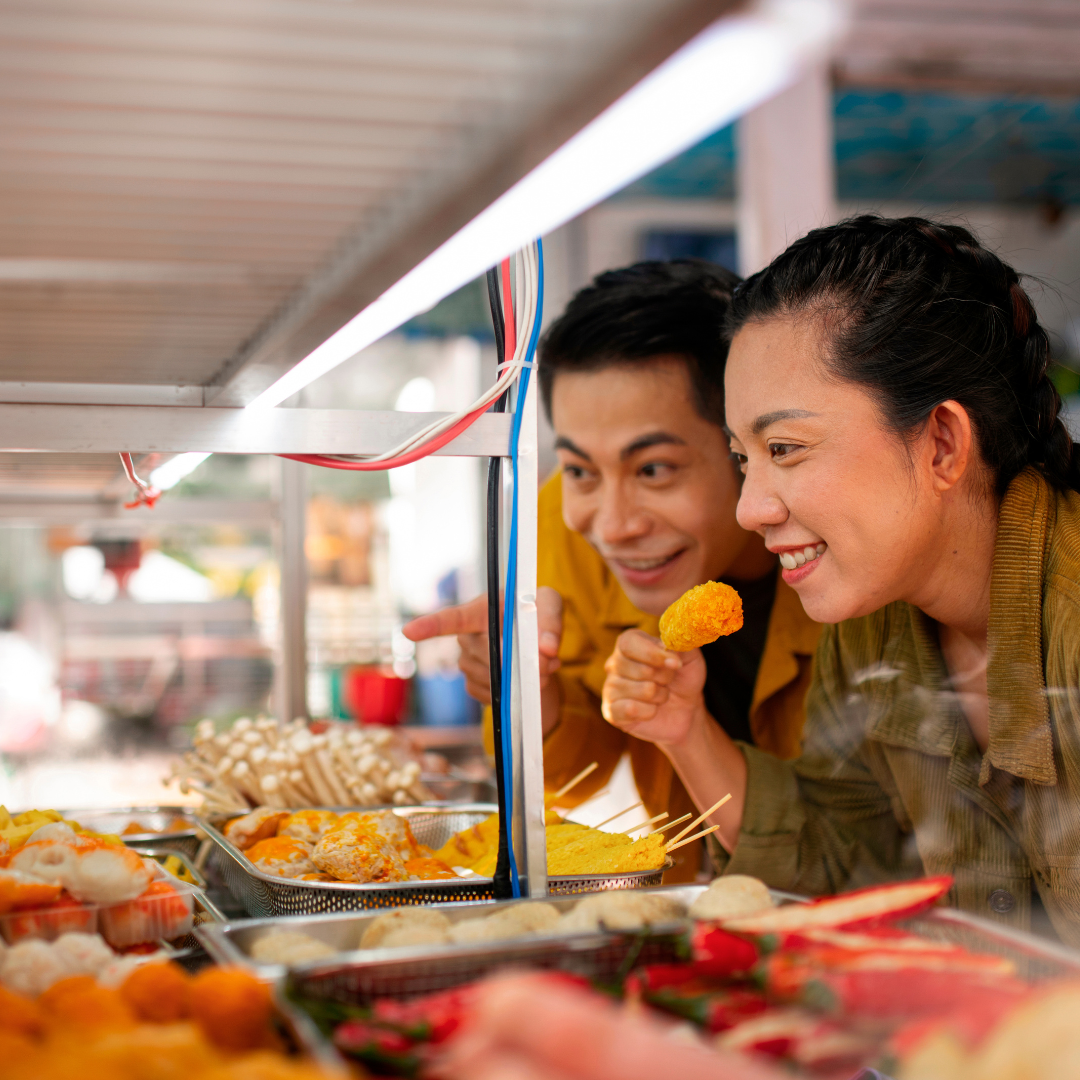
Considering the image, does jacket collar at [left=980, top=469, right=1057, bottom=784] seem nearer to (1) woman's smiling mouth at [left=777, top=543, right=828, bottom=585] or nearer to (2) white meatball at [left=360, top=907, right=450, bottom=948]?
(1) woman's smiling mouth at [left=777, top=543, right=828, bottom=585]

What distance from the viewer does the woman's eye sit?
156 centimetres

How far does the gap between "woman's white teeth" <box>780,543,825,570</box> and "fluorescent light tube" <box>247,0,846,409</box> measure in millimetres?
854

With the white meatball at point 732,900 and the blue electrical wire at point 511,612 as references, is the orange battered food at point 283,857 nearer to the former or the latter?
the blue electrical wire at point 511,612

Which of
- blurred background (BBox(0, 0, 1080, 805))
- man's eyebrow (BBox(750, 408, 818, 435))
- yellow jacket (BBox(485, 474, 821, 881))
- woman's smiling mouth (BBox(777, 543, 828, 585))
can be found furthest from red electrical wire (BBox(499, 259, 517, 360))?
yellow jacket (BBox(485, 474, 821, 881))

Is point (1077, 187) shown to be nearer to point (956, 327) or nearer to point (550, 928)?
point (956, 327)

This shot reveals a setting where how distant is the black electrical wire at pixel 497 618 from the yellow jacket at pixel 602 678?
86 cm

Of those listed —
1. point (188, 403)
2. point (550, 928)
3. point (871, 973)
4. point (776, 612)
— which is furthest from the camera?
point (776, 612)

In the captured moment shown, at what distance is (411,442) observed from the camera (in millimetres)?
1203

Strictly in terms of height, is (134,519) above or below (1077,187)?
below

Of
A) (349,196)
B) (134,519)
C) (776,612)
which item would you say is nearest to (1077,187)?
(776,612)

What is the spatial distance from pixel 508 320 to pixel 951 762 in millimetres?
1018

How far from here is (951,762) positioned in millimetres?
1693

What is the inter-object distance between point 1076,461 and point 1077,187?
11.0 ft

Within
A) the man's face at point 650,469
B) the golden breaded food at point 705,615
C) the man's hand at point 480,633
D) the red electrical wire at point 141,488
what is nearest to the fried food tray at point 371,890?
the golden breaded food at point 705,615
